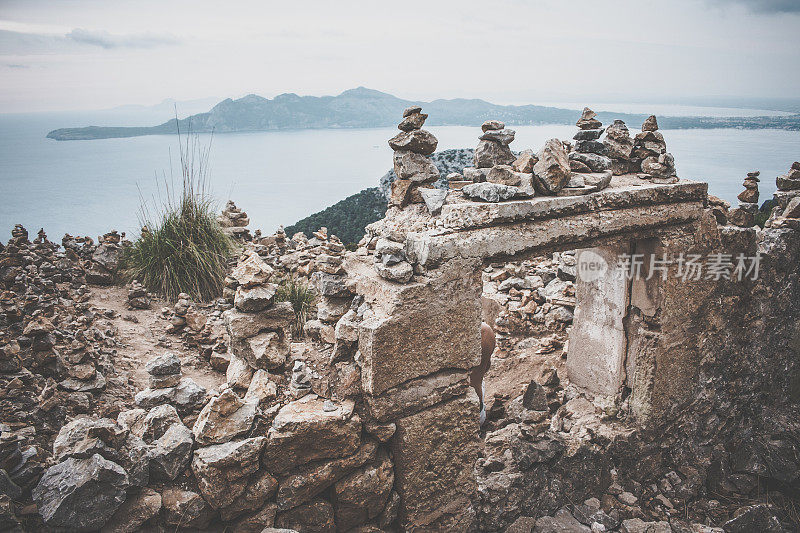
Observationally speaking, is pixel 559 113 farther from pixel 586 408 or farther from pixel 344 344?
pixel 344 344

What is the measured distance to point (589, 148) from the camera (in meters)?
3.69

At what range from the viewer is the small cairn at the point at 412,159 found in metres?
3.28

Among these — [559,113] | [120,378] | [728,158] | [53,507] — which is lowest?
[120,378]

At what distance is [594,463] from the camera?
3.91m

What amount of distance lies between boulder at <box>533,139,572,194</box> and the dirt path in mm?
2951

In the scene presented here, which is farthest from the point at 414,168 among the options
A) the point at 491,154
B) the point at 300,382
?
the point at 300,382

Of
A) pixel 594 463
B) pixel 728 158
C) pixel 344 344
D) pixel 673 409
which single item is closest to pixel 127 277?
pixel 344 344

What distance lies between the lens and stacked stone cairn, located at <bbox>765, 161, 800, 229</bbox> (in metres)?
4.32

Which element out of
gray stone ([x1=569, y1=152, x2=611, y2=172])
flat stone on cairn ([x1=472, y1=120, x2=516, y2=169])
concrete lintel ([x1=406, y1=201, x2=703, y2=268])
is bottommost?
concrete lintel ([x1=406, y1=201, x2=703, y2=268])

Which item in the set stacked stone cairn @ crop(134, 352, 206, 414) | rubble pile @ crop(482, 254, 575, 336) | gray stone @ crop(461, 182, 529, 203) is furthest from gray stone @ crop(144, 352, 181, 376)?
rubble pile @ crop(482, 254, 575, 336)

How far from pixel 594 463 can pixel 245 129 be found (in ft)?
30.5

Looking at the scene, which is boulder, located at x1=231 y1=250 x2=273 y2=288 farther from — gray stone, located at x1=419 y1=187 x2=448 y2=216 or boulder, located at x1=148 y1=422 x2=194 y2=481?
gray stone, located at x1=419 y1=187 x2=448 y2=216

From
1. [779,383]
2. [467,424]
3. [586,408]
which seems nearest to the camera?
[467,424]

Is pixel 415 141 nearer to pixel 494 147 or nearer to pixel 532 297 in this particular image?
pixel 494 147
